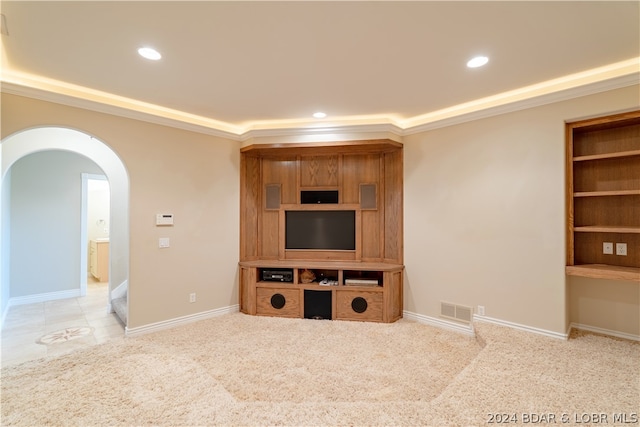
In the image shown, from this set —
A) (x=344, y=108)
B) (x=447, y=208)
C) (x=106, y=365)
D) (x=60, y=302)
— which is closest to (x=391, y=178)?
(x=447, y=208)

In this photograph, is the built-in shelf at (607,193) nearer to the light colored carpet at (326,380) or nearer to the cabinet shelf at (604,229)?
the cabinet shelf at (604,229)

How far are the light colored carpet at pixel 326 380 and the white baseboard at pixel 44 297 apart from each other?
287 cm

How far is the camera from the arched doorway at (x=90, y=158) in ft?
12.9

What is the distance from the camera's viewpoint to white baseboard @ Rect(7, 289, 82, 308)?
190 inches

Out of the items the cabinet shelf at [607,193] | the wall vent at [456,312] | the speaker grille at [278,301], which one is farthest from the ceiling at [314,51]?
the speaker grille at [278,301]

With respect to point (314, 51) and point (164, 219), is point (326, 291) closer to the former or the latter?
point (164, 219)

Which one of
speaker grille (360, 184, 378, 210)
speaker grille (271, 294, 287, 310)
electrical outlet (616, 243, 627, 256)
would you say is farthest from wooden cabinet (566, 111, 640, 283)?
speaker grille (271, 294, 287, 310)

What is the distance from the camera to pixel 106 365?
8.98ft

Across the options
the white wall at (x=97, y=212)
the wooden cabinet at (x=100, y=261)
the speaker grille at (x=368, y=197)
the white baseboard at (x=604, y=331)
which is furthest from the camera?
the white wall at (x=97, y=212)

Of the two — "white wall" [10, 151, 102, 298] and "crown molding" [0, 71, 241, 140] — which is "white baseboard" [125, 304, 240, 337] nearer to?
"crown molding" [0, 71, 241, 140]

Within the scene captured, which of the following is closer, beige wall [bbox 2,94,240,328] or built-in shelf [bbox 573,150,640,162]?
built-in shelf [bbox 573,150,640,162]

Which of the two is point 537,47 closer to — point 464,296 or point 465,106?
point 465,106

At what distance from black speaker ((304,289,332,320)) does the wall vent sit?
1.44 meters

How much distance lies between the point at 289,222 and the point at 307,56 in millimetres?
2590
